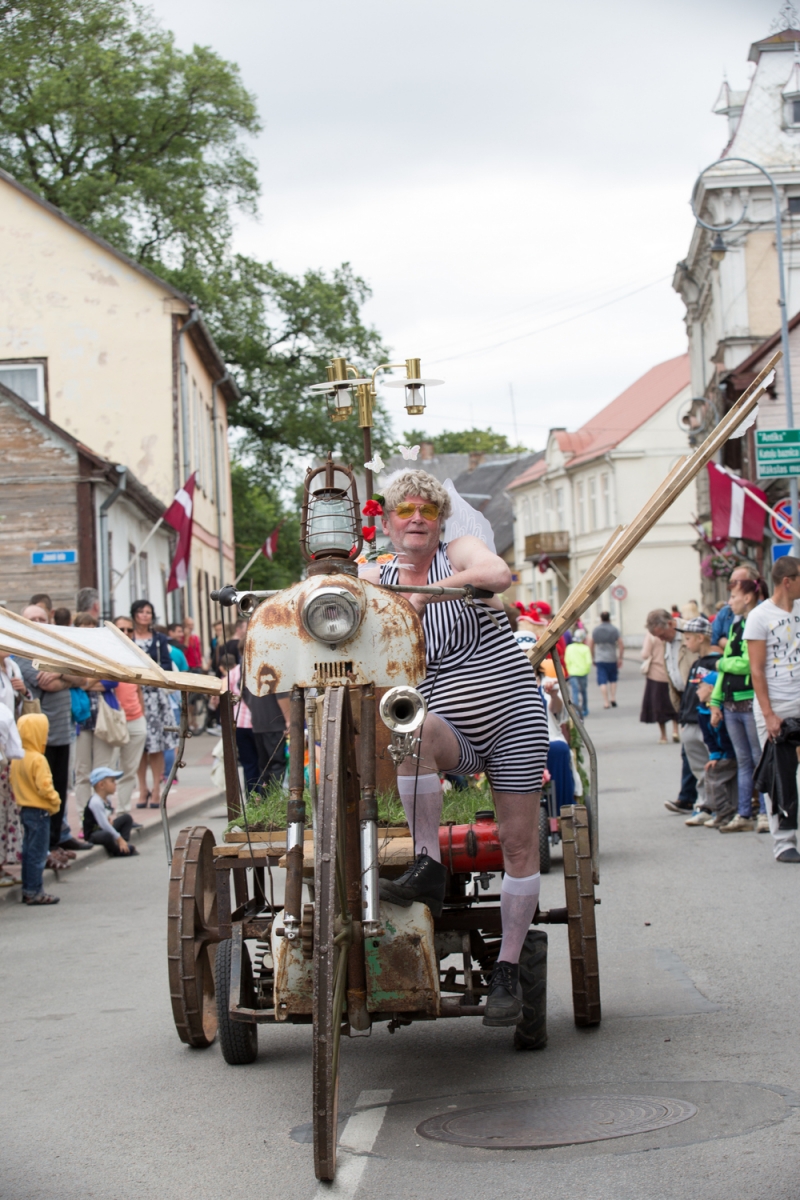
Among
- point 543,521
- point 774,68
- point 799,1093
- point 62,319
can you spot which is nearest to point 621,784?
point 799,1093

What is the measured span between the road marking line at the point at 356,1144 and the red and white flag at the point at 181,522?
17.9 metres

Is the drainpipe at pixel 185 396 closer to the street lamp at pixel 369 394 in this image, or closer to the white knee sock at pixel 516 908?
the street lamp at pixel 369 394

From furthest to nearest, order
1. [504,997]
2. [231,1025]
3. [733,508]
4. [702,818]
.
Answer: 1. [733,508]
2. [702,818]
3. [231,1025]
4. [504,997]

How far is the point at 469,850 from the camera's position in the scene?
5.31 m

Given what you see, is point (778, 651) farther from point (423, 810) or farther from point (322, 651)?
point (322, 651)

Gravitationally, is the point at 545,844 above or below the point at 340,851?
below

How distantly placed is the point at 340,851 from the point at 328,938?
1.27 ft

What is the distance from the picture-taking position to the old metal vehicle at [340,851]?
4.25 meters

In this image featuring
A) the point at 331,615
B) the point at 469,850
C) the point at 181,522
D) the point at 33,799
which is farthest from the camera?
the point at 181,522

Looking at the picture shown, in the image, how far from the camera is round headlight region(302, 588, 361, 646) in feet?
14.6

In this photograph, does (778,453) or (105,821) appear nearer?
(105,821)

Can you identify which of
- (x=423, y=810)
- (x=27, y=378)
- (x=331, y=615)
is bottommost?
(x=423, y=810)

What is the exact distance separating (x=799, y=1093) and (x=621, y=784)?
11.7 metres

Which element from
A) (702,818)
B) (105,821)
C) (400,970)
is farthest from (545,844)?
(400,970)
